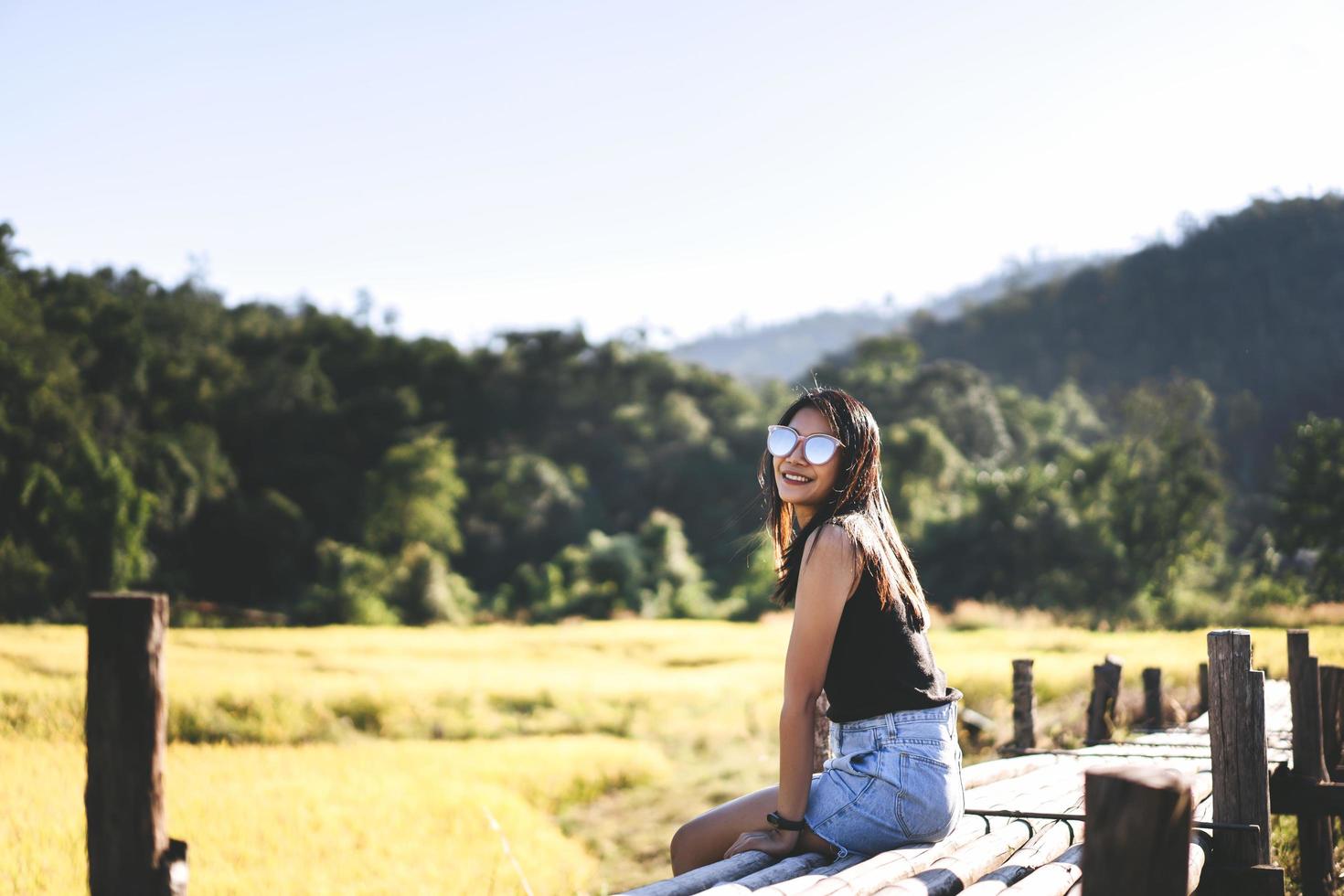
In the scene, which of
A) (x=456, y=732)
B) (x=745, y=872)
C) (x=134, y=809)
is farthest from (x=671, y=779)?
(x=134, y=809)

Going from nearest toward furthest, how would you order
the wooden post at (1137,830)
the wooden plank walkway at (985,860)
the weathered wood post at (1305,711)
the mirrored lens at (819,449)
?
1. the wooden post at (1137,830)
2. the wooden plank walkway at (985,860)
3. the mirrored lens at (819,449)
4. the weathered wood post at (1305,711)

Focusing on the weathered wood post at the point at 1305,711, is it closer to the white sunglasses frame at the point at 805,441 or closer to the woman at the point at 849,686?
the woman at the point at 849,686

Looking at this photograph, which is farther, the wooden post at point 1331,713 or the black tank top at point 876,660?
the wooden post at point 1331,713

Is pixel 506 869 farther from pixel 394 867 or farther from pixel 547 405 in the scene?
pixel 547 405

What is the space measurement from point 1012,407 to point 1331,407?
1621 cm

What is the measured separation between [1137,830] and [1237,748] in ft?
9.98

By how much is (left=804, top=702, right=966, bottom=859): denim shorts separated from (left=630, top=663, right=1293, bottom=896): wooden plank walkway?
9 cm

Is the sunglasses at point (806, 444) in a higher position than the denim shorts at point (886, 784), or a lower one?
higher

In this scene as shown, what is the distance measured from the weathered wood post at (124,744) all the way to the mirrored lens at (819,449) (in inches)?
84.4

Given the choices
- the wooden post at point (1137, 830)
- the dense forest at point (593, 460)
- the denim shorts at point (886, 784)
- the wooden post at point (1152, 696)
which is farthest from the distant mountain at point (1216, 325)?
the wooden post at point (1137, 830)

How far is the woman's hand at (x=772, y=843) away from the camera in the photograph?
3857mm

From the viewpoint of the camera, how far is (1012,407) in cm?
6025

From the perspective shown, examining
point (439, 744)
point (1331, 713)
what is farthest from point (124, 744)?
point (439, 744)

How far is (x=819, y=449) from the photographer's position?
4004mm
